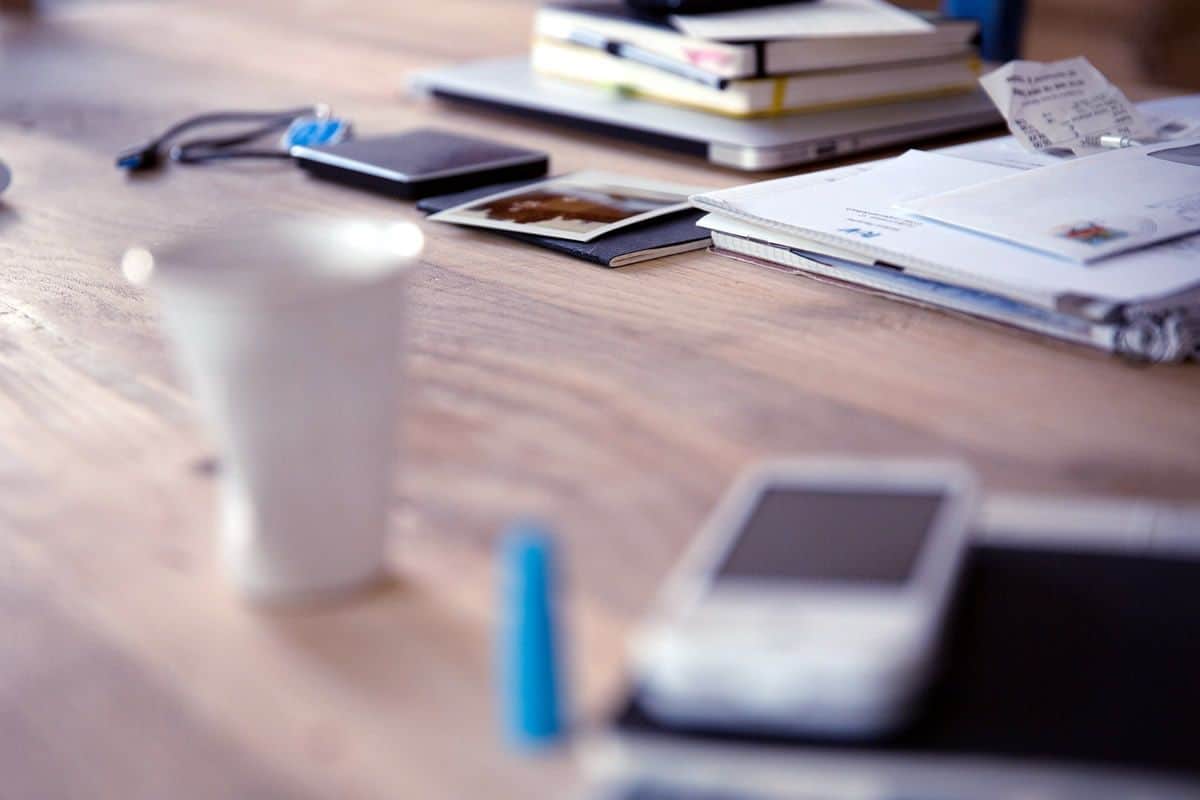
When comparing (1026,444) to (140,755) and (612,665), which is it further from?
(140,755)

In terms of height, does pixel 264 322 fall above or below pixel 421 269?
above

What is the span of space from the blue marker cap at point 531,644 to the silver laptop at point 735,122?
0.81m

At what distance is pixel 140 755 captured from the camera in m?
0.48

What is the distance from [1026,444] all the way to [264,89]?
1.18 metres

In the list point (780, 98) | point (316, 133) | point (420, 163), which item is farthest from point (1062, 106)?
point (316, 133)

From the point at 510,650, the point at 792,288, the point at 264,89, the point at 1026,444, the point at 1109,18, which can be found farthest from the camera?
the point at 1109,18

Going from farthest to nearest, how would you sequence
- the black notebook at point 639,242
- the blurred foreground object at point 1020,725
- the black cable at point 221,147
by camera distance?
the black cable at point 221,147
the black notebook at point 639,242
the blurred foreground object at point 1020,725

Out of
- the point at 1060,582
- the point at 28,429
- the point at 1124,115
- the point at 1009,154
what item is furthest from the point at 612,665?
the point at 1124,115

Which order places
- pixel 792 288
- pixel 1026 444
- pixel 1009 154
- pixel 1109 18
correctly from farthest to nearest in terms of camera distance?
pixel 1109 18 < pixel 1009 154 < pixel 792 288 < pixel 1026 444

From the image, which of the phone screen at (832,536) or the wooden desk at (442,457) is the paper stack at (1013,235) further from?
the phone screen at (832,536)

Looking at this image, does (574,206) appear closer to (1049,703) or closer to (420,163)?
(420,163)

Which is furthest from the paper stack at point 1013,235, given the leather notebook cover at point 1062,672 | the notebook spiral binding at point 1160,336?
the leather notebook cover at point 1062,672

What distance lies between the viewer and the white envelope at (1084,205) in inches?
33.8

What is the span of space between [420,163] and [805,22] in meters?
0.38
